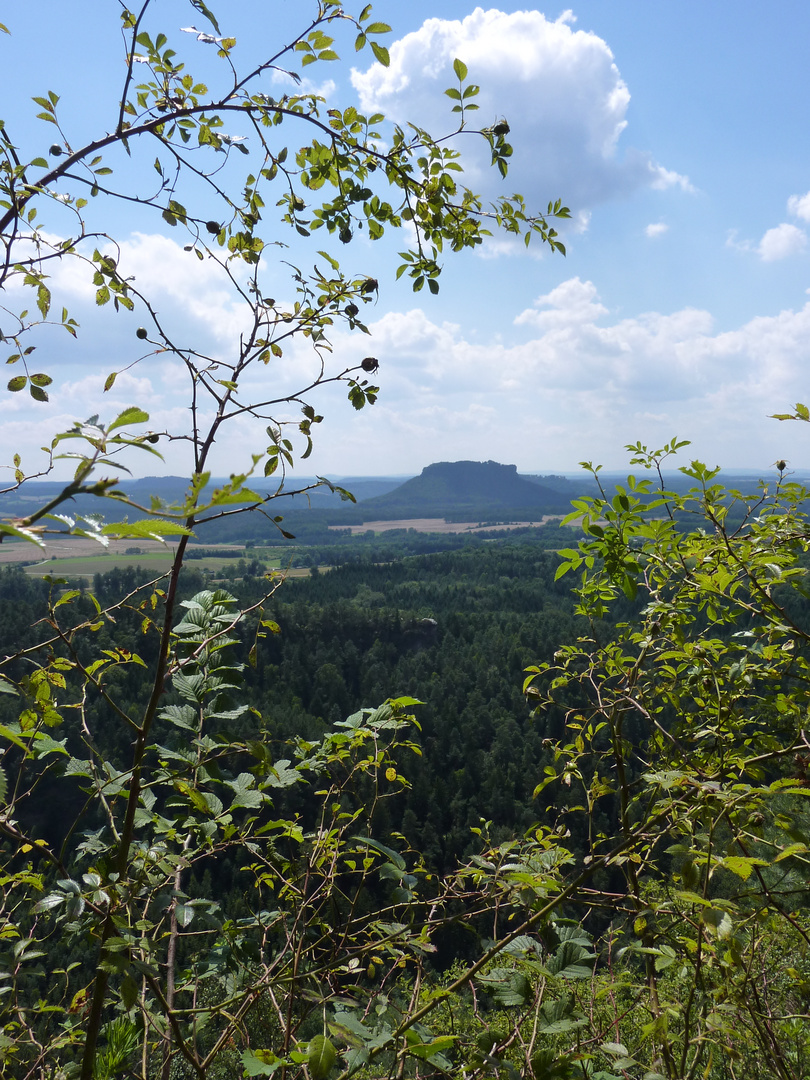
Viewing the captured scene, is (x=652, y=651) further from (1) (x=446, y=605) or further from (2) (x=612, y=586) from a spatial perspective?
(1) (x=446, y=605)

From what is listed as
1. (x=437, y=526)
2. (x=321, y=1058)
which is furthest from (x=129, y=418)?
(x=437, y=526)

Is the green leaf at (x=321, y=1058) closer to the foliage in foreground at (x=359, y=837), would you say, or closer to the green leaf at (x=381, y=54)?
the foliage in foreground at (x=359, y=837)

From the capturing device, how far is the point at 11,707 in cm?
4475

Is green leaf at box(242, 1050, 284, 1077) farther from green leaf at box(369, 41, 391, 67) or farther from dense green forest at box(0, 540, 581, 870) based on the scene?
dense green forest at box(0, 540, 581, 870)

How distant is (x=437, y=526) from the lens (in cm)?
17775

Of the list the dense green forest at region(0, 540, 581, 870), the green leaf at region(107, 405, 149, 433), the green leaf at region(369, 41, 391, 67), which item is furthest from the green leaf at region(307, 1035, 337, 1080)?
the dense green forest at region(0, 540, 581, 870)

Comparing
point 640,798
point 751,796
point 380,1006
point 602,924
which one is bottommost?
point 602,924

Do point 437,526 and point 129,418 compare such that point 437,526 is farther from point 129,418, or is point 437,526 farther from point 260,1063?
point 129,418

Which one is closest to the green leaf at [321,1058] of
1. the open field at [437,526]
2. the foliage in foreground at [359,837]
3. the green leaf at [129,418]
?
the foliage in foreground at [359,837]

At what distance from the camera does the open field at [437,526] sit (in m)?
167

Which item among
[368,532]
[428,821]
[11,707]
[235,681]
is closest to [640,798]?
[235,681]

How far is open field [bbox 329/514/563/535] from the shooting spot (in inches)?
6593

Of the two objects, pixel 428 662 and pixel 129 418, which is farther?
pixel 428 662

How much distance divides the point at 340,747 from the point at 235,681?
1.66 ft
